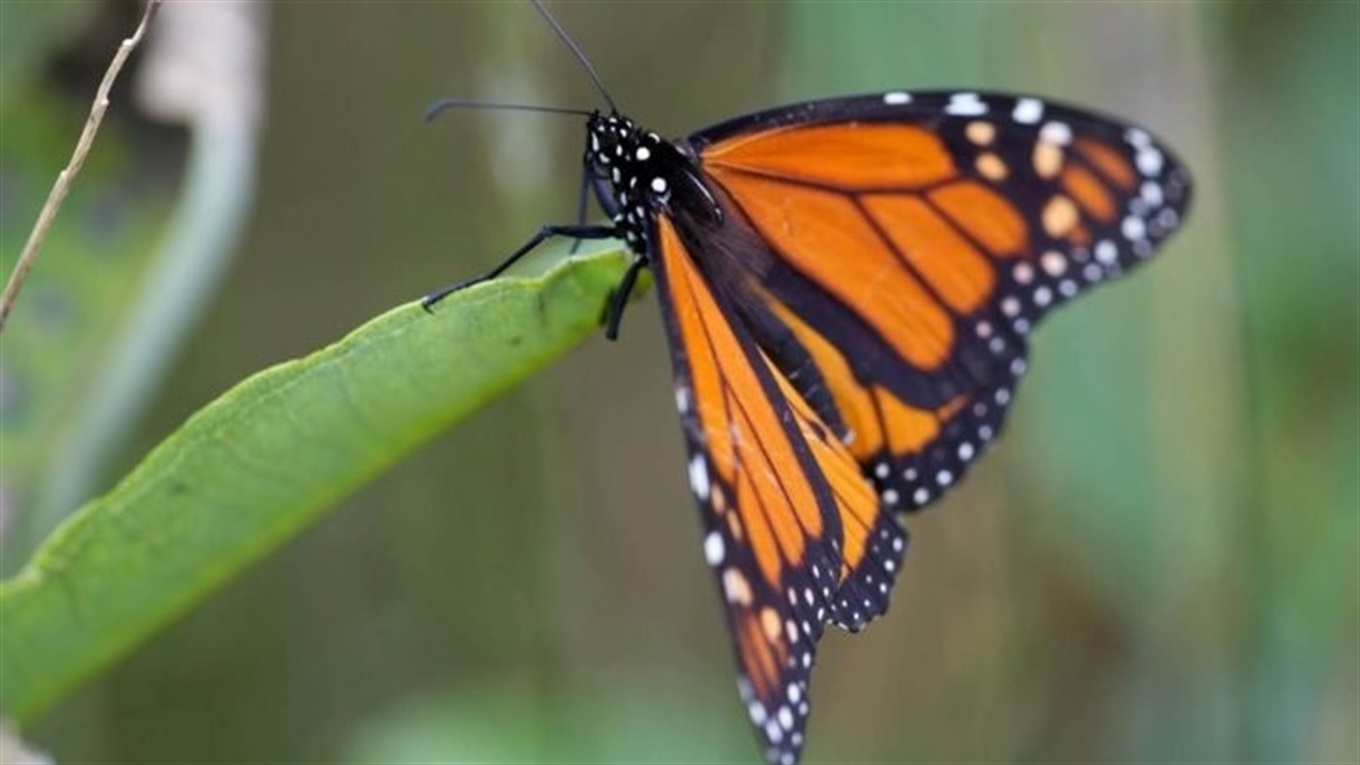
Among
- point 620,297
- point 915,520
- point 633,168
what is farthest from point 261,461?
point 915,520

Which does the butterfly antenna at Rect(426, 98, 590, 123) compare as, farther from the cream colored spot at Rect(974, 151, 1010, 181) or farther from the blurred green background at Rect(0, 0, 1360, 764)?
the cream colored spot at Rect(974, 151, 1010, 181)

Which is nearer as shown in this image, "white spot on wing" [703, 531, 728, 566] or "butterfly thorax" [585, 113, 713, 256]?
"white spot on wing" [703, 531, 728, 566]

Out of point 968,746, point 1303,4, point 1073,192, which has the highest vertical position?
point 1303,4

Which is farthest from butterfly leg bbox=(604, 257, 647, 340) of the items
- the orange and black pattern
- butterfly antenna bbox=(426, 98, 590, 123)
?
butterfly antenna bbox=(426, 98, 590, 123)

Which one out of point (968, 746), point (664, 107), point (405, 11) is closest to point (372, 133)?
point (405, 11)

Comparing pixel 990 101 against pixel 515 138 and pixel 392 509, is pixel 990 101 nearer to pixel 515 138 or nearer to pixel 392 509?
pixel 515 138

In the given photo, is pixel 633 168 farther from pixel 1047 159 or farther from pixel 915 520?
pixel 915 520
